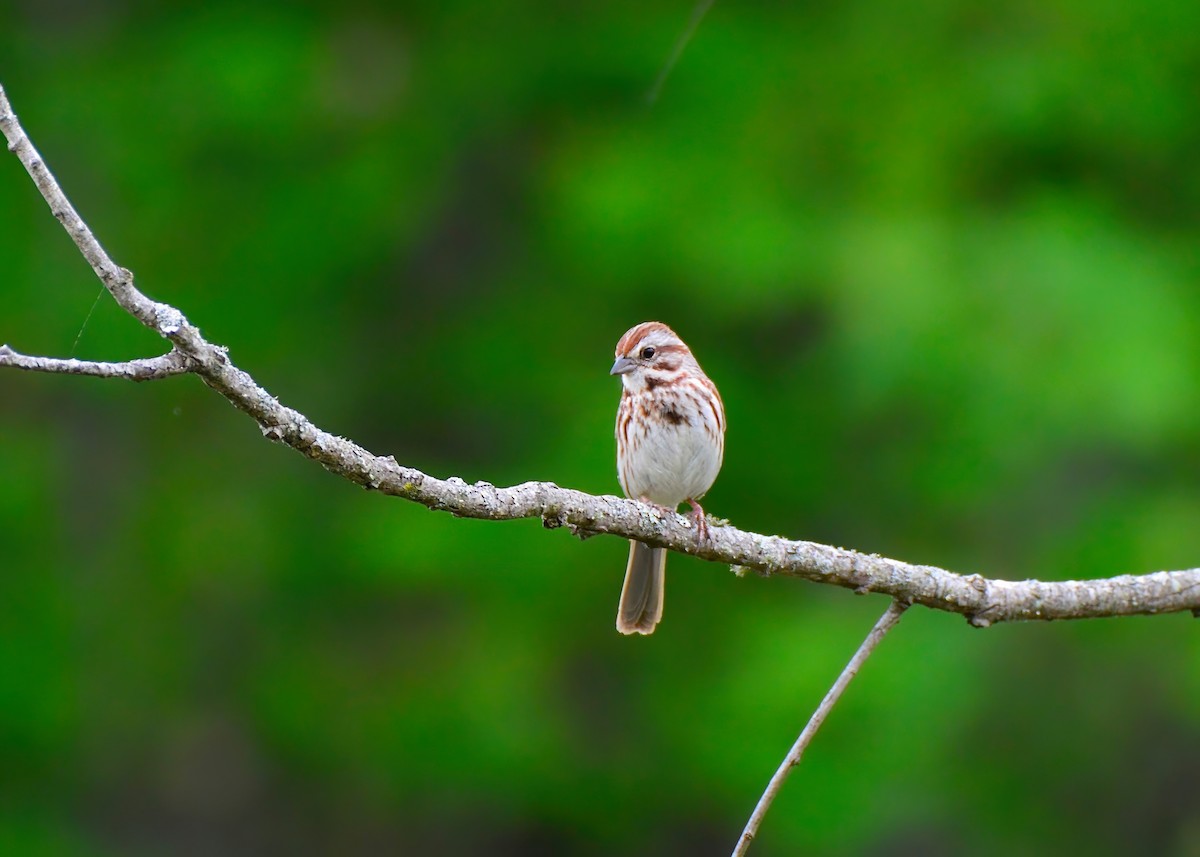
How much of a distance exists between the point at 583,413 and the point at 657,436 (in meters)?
3.64

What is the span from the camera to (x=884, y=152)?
9391 millimetres

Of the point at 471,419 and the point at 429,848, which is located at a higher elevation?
the point at 471,419

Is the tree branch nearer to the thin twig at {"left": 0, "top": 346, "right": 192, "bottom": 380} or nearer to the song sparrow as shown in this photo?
the thin twig at {"left": 0, "top": 346, "right": 192, "bottom": 380}

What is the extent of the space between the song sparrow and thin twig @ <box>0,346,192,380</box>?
3.34 meters

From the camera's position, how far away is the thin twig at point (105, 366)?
2.82 m

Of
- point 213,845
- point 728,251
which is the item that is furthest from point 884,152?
point 213,845

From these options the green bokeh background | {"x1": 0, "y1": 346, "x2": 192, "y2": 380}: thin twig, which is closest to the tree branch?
{"x1": 0, "y1": 346, "x2": 192, "y2": 380}: thin twig

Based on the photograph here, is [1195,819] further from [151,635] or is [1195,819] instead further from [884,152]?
[151,635]

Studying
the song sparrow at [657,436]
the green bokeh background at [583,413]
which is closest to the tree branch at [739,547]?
the song sparrow at [657,436]

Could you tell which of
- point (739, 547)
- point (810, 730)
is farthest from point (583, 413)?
point (810, 730)

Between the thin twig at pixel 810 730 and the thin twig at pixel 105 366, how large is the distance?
163 centimetres

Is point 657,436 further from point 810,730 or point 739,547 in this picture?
point 810,730

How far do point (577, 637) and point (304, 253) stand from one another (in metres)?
3.30

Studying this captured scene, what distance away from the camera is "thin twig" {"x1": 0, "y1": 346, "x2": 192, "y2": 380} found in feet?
9.25
